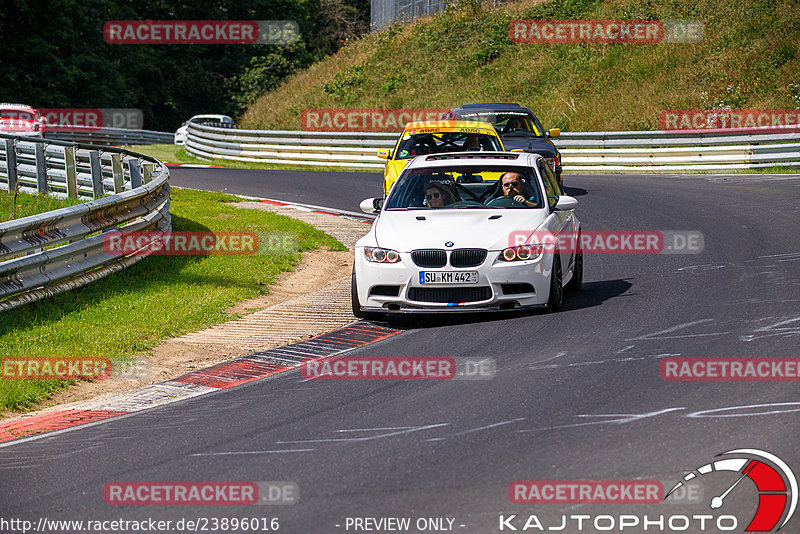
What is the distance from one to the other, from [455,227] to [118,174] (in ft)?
29.9

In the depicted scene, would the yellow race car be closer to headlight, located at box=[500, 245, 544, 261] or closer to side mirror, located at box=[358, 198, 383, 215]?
side mirror, located at box=[358, 198, 383, 215]

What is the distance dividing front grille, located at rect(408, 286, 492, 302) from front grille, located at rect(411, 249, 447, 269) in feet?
0.74

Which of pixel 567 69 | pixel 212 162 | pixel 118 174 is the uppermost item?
pixel 567 69

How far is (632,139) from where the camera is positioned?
2934cm

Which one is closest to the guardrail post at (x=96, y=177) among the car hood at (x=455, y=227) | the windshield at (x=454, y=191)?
the windshield at (x=454, y=191)

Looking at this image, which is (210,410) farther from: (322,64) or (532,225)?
(322,64)

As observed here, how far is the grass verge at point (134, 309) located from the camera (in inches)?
367

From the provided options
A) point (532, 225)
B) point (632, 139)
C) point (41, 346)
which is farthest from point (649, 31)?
point (41, 346)

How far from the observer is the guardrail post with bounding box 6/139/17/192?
21203mm

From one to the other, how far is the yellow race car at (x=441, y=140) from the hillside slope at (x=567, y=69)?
17079 millimetres

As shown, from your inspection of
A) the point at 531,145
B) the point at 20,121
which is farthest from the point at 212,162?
the point at 531,145

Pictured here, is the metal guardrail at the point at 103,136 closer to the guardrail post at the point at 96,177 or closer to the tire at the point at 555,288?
the guardrail post at the point at 96,177

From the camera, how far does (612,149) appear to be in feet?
96.9

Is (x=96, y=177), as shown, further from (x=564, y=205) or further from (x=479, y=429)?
(x=479, y=429)
